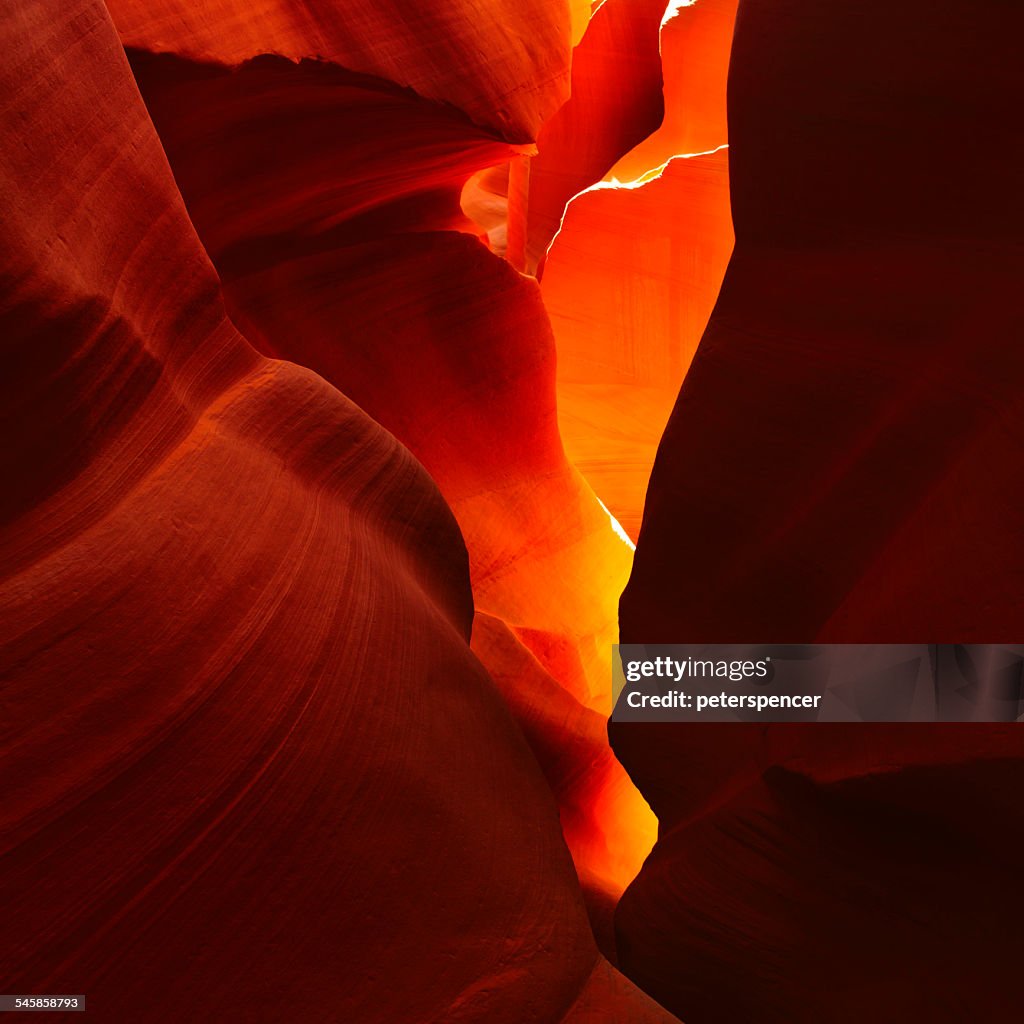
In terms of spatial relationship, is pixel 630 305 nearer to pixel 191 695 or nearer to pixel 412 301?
pixel 412 301

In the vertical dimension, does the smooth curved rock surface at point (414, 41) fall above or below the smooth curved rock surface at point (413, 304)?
above

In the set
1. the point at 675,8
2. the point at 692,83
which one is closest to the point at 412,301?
the point at 692,83

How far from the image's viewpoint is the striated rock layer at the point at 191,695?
165 cm

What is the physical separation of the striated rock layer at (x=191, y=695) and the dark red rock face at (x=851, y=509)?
70 centimetres

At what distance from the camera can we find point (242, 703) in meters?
1.87

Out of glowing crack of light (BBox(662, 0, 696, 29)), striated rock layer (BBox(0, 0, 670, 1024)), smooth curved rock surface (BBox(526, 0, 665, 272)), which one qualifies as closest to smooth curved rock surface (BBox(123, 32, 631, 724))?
striated rock layer (BBox(0, 0, 670, 1024))

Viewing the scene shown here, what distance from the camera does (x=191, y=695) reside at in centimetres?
181

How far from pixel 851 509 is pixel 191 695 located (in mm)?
1817

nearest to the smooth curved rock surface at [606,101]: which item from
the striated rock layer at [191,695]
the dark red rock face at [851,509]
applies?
the dark red rock face at [851,509]

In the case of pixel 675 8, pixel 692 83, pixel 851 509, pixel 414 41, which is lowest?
pixel 851 509

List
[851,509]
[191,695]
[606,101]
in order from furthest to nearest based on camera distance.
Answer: [606,101] → [851,509] → [191,695]

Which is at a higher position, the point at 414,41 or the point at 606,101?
the point at 414,41

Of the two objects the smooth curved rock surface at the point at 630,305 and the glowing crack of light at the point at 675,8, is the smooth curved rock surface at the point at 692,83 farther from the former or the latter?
the smooth curved rock surface at the point at 630,305

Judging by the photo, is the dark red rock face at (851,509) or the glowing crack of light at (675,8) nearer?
the dark red rock face at (851,509)
